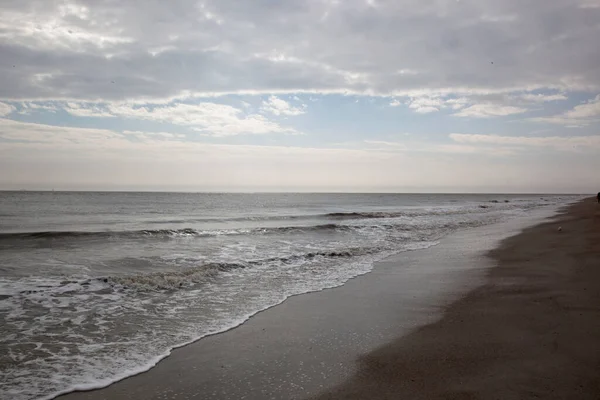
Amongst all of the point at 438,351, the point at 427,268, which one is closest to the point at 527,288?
the point at 427,268

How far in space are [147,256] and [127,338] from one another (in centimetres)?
842

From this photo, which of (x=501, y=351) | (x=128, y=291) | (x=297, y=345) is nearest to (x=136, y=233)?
(x=128, y=291)

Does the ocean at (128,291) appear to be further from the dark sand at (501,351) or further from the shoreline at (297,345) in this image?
the dark sand at (501,351)

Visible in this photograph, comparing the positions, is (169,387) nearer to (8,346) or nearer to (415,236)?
(8,346)

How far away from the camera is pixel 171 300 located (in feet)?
25.5

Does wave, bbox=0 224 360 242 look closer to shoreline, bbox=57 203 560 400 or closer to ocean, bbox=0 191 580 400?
ocean, bbox=0 191 580 400

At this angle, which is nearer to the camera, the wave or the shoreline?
the shoreline

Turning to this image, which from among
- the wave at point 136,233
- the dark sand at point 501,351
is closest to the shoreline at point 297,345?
the dark sand at point 501,351

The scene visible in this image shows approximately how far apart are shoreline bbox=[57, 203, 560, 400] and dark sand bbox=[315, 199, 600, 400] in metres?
0.33

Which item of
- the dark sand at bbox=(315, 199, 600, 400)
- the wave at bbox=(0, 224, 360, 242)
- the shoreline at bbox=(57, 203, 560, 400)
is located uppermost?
the dark sand at bbox=(315, 199, 600, 400)

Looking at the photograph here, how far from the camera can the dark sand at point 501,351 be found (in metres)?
3.66

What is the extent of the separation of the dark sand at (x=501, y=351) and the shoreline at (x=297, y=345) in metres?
0.33

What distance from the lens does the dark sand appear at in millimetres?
3658

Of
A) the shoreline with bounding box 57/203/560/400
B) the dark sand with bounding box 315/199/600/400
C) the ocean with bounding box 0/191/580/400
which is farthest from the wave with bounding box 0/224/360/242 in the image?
the dark sand with bounding box 315/199/600/400
